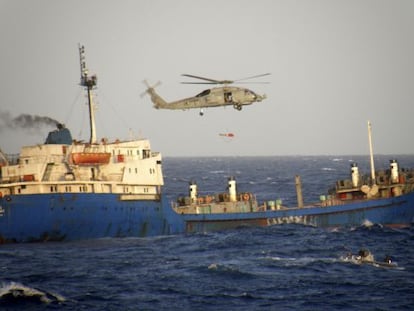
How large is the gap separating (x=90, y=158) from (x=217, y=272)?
16.9m

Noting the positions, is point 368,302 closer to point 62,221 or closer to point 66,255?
point 66,255

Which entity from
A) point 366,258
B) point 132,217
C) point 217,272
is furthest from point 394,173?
point 217,272

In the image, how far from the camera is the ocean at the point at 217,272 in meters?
40.9

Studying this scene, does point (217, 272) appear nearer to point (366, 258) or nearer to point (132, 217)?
point (366, 258)

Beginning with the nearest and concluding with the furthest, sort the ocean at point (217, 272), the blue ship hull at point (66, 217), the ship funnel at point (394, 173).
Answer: the ocean at point (217, 272)
the blue ship hull at point (66, 217)
the ship funnel at point (394, 173)

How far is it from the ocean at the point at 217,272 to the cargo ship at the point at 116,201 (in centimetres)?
121

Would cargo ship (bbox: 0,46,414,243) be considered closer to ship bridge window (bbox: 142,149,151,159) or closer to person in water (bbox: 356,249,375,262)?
ship bridge window (bbox: 142,149,151,159)

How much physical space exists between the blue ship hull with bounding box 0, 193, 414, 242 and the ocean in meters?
0.97

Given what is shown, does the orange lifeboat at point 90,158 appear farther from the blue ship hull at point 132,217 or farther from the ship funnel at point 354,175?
the ship funnel at point 354,175

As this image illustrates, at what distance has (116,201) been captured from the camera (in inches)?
2349

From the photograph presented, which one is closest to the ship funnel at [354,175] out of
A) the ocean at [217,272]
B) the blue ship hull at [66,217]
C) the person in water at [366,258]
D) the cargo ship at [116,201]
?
the cargo ship at [116,201]

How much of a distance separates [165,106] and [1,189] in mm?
15554

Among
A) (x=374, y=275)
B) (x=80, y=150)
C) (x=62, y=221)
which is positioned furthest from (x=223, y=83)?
(x=374, y=275)

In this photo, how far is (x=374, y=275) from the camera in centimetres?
4641
